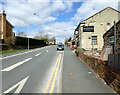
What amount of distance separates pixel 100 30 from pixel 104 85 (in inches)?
860

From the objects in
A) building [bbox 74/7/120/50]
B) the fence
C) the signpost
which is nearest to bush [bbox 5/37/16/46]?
building [bbox 74/7/120/50]

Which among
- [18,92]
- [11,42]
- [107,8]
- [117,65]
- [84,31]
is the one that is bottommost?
[18,92]

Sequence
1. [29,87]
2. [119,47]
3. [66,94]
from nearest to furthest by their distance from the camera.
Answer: [66,94], [29,87], [119,47]

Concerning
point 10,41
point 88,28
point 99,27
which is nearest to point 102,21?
point 99,27

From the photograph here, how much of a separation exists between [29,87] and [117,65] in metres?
3.93

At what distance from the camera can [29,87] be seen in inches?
178

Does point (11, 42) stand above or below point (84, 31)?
below

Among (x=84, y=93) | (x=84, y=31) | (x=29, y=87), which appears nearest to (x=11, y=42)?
(x=84, y=31)

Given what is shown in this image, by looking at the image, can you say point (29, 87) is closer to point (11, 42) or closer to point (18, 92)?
point (18, 92)

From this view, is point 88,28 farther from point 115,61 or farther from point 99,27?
point 115,61

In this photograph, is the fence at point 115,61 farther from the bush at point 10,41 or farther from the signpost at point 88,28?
the bush at point 10,41

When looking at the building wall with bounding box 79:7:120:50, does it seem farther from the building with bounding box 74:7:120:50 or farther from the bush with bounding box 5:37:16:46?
the bush with bounding box 5:37:16:46

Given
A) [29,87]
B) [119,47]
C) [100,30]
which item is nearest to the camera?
[29,87]

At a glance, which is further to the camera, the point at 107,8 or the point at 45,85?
the point at 107,8
